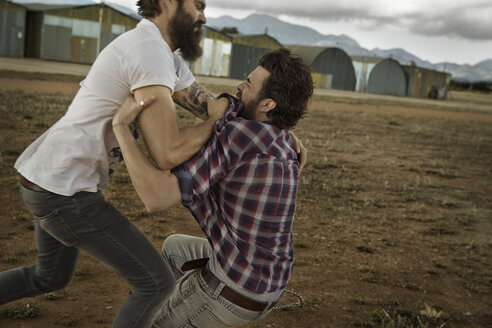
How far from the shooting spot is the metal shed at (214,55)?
38.8 meters

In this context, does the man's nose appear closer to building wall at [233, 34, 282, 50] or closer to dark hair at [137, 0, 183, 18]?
dark hair at [137, 0, 183, 18]

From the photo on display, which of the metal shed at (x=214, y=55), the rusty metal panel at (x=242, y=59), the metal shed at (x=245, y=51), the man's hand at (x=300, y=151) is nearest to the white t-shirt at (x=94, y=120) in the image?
the man's hand at (x=300, y=151)

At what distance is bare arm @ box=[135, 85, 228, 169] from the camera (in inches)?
86.3

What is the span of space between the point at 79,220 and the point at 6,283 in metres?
0.81

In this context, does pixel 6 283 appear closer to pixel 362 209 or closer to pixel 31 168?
pixel 31 168

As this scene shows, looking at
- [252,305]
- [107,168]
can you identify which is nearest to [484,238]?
[252,305]

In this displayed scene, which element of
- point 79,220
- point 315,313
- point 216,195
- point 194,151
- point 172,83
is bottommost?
point 315,313

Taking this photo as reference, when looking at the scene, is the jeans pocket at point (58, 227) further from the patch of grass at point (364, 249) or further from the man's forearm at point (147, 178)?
the patch of grass at point (364, 249)

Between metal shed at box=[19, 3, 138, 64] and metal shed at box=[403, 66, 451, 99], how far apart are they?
29.6 metres

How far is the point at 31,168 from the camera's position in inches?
92.1

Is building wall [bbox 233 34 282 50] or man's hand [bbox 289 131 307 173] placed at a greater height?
building wall [bbox 233 34 282 50]

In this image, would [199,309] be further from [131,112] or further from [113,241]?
[131,112]

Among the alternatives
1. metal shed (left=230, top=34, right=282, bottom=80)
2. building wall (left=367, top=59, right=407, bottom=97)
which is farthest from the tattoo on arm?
building wall (left=367, top=59, right=407, bottom=97)

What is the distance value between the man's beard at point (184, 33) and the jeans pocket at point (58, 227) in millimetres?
1009
